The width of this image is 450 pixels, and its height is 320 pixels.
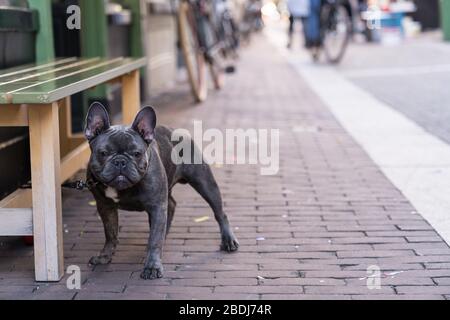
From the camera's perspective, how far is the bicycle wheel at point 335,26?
15.2 meters

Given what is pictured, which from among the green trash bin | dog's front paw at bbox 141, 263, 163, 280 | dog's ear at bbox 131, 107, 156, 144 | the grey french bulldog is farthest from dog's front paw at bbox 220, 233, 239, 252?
the green trash bin

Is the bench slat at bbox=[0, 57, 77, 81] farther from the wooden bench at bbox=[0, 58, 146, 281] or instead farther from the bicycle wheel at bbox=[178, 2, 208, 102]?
the bicycle wheel at bbox=[178, 2, 208, 102]

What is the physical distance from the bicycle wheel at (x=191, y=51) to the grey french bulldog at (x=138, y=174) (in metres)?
5.61

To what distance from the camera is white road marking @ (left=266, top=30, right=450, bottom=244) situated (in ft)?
17.5

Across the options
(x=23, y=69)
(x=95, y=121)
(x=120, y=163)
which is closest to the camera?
(x=120, y=163)

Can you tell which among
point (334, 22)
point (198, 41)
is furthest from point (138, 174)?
point (334, 22)

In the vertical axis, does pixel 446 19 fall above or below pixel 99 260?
above

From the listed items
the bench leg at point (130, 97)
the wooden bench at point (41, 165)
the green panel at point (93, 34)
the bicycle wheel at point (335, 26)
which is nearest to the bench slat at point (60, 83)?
the wooden bench at point (41, 165)

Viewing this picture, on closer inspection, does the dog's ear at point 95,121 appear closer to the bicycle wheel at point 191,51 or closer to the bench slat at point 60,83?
the bench slat at point 60,83

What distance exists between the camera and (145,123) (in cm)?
385

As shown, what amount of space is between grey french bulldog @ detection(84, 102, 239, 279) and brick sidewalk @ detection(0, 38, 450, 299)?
0.51ft

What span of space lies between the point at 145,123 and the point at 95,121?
24cm

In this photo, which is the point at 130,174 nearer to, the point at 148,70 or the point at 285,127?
the point at 285,127

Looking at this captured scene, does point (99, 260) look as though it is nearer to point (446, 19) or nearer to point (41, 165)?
point (41, 165)
